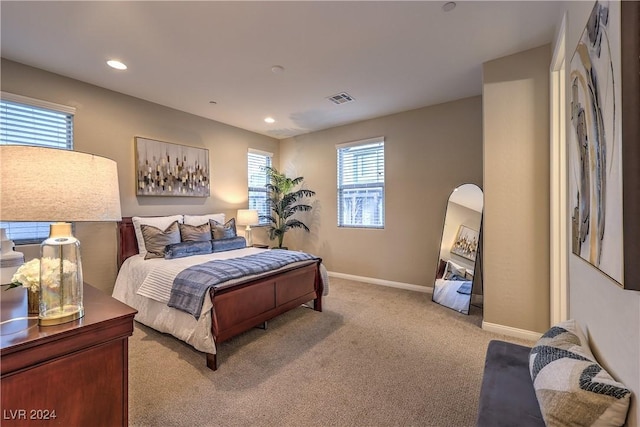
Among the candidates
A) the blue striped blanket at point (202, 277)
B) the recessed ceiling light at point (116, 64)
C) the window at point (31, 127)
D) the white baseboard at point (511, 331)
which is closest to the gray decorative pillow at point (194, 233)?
the blue striped blanket at point (202, 277)

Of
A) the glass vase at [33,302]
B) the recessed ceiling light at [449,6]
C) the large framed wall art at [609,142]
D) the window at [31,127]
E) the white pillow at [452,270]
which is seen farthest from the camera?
the white pillow at [452,270]

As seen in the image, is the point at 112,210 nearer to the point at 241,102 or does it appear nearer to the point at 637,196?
the point at 637,196

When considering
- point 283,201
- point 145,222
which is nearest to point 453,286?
point 283,201

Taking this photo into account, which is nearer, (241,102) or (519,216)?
(519,216)

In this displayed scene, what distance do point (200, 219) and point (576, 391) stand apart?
4.04 meters

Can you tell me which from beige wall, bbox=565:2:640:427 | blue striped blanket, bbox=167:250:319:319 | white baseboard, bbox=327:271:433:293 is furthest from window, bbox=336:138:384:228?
beige wall, bbox=565:2:640:427

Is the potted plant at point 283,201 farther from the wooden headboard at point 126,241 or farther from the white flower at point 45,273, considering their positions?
the white flower at point 45,273

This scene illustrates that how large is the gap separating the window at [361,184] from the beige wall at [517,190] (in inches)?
73.0

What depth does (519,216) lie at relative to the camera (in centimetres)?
260

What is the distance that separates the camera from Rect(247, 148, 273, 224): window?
17.0 feet

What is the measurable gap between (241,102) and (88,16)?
1800 mm

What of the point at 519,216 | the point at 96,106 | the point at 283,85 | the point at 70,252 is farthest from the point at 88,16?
the point at 519,216

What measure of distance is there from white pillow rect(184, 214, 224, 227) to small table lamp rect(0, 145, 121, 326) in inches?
112

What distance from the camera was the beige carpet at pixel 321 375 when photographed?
1.66 meters
